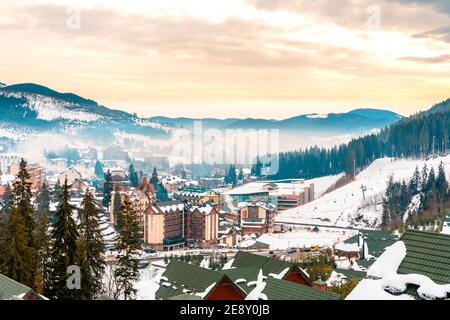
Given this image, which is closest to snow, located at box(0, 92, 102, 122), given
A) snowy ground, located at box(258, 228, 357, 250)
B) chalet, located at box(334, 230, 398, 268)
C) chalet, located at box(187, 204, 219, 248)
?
chalet, located at box(187, 204, 219, 248)

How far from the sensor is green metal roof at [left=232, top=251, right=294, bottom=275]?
20031 millimetres

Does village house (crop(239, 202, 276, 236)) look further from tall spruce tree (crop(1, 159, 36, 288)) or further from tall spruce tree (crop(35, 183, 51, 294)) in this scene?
tall spruce tree (crop(1, 159, 36, 288))

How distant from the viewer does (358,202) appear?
9856 cm

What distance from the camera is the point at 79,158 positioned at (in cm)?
14675

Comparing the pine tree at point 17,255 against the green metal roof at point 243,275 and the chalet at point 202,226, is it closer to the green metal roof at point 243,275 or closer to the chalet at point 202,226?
the green metal roof at point 243,275

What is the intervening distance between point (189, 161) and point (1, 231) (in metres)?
151

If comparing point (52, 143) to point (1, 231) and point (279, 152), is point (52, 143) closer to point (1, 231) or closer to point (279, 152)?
point (279, 152)

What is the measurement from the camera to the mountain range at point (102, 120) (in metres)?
123

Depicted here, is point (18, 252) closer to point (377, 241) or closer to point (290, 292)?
point (290, 292)

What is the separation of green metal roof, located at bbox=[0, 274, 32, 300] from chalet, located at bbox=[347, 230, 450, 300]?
8.26 meters

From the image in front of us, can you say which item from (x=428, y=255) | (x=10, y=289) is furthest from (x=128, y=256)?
(x=428, y=255)
